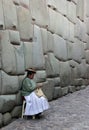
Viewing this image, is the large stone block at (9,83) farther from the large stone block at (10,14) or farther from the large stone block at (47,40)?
the large stone block at (47,40)

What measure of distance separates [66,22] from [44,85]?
2.14 meters

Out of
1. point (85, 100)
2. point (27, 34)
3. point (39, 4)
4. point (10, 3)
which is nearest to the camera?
point (10, 3)

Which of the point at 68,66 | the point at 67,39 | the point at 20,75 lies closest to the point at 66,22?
the point at 67,39

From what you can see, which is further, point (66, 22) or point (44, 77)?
point (66, 22)

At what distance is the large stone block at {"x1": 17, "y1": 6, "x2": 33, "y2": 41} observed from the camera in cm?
581

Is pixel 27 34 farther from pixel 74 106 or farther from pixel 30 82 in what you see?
pixel 74 106

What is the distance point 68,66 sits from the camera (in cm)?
861

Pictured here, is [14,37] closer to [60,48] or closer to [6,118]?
[6,118]

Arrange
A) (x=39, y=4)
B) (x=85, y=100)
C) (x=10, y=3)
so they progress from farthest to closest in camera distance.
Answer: (x=85, y=100)
(x=39, y=4)
(x=10, y=3)

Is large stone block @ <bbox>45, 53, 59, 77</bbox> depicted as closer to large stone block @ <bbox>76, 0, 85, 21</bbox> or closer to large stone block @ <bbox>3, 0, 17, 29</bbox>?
large stone block @ <bbox>3, 0, 17, 29</bbox>

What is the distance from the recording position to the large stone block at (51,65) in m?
7.14

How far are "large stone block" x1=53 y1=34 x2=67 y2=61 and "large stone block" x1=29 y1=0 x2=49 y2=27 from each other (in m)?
0.68

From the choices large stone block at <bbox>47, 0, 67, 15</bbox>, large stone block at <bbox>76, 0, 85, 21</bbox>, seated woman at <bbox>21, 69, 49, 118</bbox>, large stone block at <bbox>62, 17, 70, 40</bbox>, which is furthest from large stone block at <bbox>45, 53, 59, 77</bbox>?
large stone block at <bbox>76, 0, 85, 21</bbox>

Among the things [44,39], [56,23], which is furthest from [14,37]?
[56,23]
